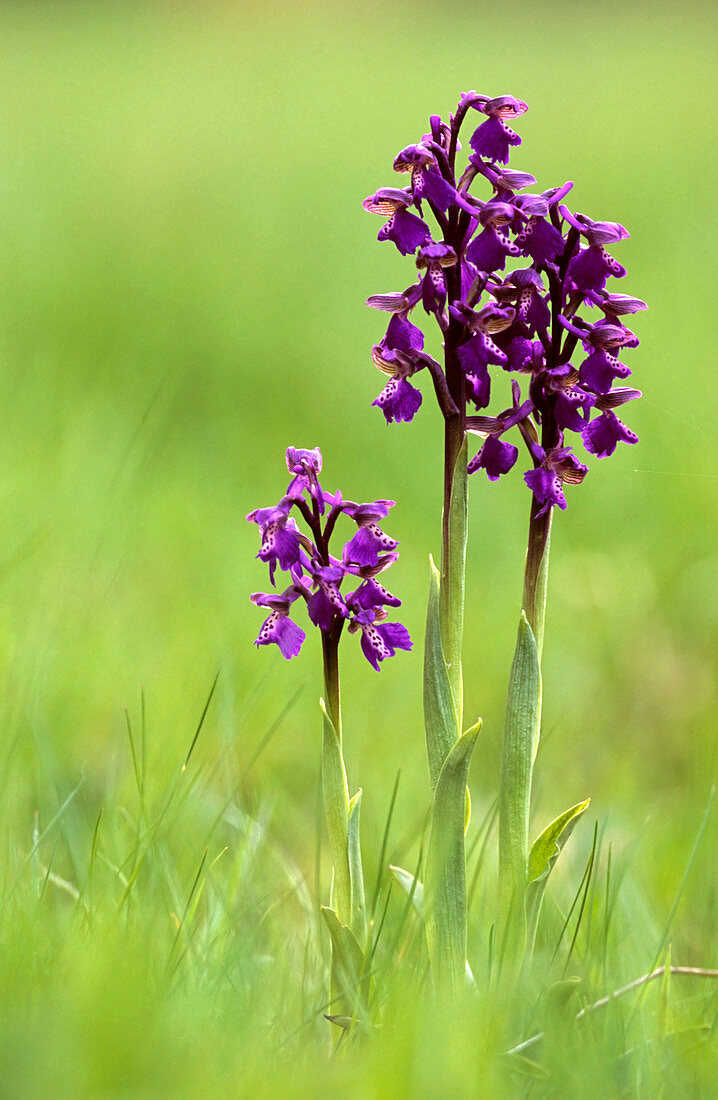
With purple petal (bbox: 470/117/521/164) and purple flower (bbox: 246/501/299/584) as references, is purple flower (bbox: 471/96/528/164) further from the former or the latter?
purple flower (bbox: 246/501/299/584)

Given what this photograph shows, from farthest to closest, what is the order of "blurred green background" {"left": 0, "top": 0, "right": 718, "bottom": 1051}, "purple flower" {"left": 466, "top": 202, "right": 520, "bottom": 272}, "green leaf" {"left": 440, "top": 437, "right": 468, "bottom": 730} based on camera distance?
"blurred green background" {"left": 0, "top": 0, "right": 718, "bottom": 1051}, "green leaf" {"left": 440, "top": 437, "right": 468, "bottom": 730}, "purple flower" {"left": 466, "top": 202, "right": 520, "bottom": 272}

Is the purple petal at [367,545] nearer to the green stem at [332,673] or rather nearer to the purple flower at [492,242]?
the green stem at [332,673]

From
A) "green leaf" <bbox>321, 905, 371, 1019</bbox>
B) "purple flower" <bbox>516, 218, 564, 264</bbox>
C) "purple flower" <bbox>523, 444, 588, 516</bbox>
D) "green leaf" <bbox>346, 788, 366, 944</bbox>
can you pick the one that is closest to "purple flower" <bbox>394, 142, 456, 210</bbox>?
"purple flower" <bbox>516, 218, 564, 264</bbox>

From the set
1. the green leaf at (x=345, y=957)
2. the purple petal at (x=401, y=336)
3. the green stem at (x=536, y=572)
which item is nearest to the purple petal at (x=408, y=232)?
the purple petal at (x=401, y=336)


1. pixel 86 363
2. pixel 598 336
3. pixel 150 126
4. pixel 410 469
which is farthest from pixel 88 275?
pixel 598 336

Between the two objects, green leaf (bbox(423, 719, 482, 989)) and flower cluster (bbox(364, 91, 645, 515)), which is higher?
flower cluster (bbox(364, 91, 645, 515))

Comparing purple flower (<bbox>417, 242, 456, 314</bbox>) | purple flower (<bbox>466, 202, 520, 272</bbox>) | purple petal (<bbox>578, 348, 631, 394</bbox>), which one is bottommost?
purple petal (<bbox>578, 348, 631, 394</bbox>)

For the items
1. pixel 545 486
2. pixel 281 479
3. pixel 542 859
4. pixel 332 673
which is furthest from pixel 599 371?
pixel 281 479
